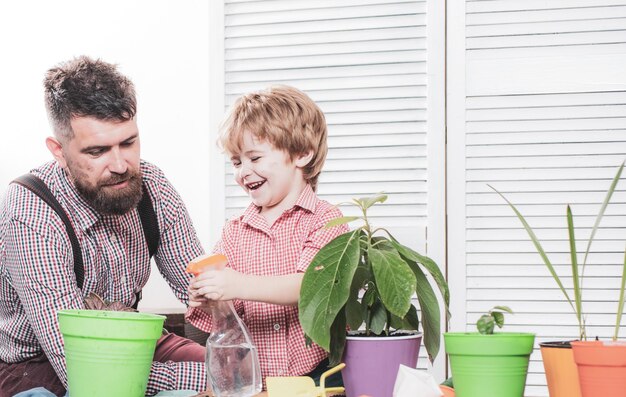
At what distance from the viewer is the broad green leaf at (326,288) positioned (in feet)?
3.93

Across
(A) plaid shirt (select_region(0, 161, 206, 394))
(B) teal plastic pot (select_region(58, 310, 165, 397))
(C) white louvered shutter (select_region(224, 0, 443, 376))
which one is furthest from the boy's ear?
(C) white louvered shutter (select_region(224, 0, 443, 376))

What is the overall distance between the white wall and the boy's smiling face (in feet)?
3.46

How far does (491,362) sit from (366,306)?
28cm

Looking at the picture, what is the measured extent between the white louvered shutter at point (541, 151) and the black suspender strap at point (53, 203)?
134 centimetres

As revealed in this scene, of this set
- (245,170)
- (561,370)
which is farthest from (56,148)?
(561,370)

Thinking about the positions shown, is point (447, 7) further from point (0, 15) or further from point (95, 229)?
point (0, 15)

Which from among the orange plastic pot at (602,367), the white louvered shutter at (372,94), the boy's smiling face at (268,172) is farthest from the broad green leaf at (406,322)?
the white louvered shutter at (372,94)

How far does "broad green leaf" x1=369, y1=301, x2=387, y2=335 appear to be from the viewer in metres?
1.31

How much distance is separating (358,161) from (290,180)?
3.16ft

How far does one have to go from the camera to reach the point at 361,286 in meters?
1.34

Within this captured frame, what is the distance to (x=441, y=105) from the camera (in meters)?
2.63

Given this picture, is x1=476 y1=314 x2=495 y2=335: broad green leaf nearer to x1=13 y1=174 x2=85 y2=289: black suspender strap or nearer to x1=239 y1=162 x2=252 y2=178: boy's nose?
x1=239 y1=162 x2=252 y2=178: boy's nose

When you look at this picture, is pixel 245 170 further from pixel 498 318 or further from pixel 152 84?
pixel 152 84

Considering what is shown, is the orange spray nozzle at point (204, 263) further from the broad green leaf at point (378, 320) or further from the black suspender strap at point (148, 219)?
the black suspender strap at point (148, 219)
